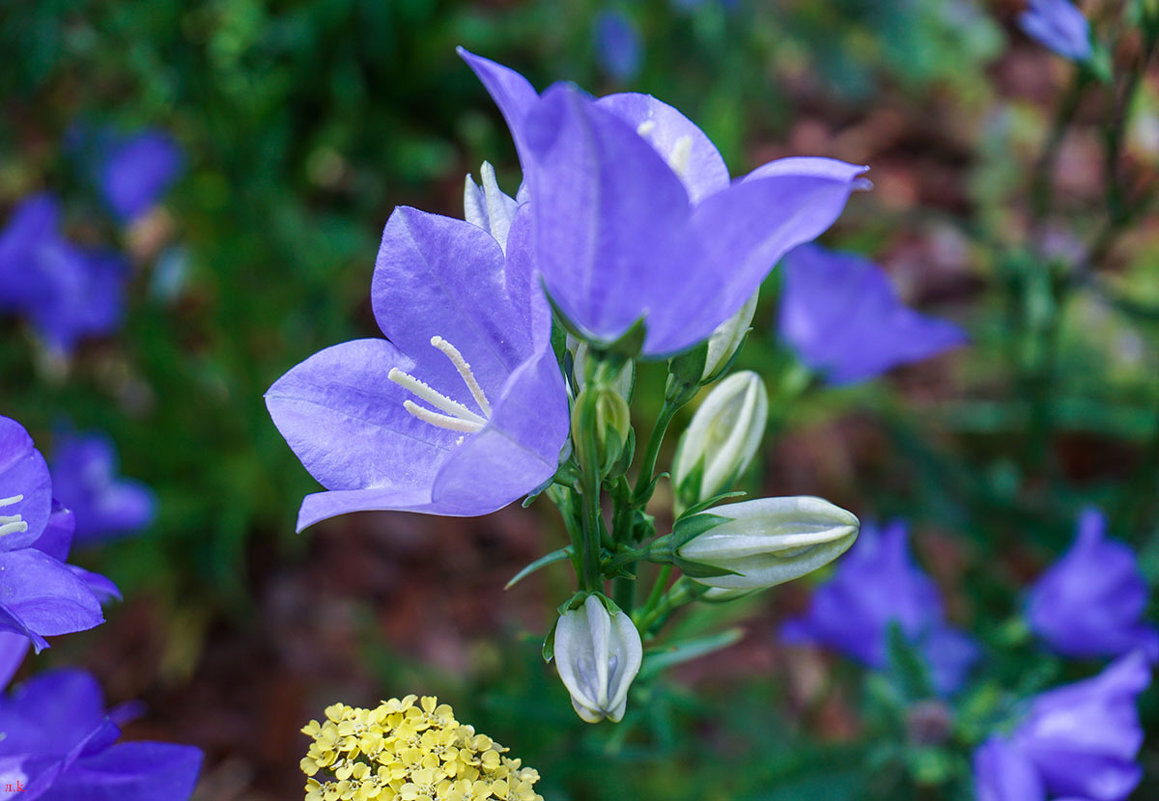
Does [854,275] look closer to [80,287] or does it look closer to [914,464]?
[914,464]

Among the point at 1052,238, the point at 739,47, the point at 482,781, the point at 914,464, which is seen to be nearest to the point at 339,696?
the point at 914,464

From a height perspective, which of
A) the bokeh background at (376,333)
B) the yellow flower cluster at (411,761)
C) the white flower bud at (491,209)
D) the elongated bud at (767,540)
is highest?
the white flower bud at (491,209)

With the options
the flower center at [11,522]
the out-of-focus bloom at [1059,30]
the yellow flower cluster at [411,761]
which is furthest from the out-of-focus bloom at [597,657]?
the out-of-focus bloom at [1059,30]

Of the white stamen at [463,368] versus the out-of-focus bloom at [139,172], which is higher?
the white stamen at [463,368]

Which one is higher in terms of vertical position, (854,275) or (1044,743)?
(854,275)

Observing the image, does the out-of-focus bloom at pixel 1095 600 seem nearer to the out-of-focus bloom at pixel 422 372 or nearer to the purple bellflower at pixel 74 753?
the out-of-focus bloom at pixel 422 372

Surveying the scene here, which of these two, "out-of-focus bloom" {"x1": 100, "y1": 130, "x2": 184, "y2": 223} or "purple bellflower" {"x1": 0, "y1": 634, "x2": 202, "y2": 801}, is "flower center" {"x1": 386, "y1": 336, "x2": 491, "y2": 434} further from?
"out-of-focus bloom" {"x1": 100, "y1": 130, "x2": 184, "y2": 223}
